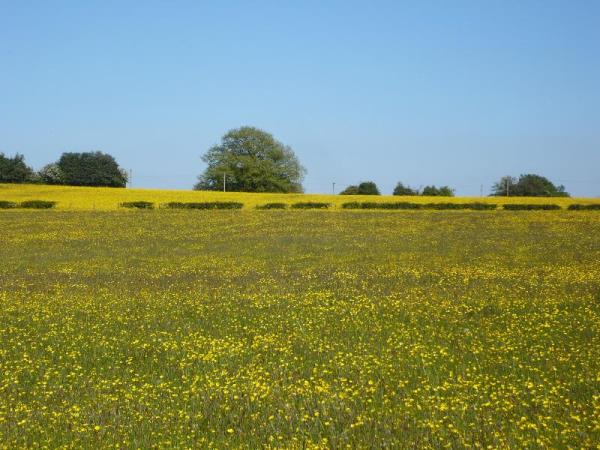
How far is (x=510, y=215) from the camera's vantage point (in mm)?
57656

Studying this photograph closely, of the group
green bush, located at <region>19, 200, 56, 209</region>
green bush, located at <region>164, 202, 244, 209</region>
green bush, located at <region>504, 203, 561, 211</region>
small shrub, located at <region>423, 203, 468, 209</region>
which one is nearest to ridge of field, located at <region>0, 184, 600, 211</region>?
green bush, located at <region>19, 200, 56, 209</region>

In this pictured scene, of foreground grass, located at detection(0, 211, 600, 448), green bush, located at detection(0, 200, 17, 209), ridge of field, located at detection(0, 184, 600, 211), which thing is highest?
ridge of field, located at detection(0, 184, 600, 211)

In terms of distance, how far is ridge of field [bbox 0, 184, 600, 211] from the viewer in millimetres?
70438

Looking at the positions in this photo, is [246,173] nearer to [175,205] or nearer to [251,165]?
[251,165]

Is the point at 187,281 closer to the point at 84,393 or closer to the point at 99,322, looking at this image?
the point at 99,322

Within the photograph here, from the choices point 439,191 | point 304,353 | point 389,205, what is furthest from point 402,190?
point 304,353

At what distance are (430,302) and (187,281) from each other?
29.5 ft

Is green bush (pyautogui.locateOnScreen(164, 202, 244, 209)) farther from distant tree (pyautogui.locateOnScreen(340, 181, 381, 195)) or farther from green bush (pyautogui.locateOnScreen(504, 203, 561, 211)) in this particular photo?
distant tree (pyautogui.locateOnScreen(340, 181, 381, 195))

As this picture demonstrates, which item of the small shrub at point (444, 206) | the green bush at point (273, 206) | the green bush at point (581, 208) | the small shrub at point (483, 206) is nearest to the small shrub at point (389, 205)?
the small shrub at point (444, 206)

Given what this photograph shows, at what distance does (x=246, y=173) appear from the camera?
424 feet

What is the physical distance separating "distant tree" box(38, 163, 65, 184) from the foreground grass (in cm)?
9566

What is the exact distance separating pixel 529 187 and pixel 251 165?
A: 2203 inches

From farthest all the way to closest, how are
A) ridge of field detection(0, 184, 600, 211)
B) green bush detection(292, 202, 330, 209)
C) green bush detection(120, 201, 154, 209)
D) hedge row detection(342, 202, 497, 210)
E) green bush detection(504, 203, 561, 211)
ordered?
1. ridge of field detection(0, 184, 600, 211)
2. green bush detection(292, 202, 330, 209)
3. hedge row detection(342, 202, 497, 210)
4. green bush detection(120, 201, 154, 209)
5. green bush detection(504, 203, 561, 211)

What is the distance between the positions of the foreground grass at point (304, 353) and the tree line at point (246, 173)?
3762 inches
